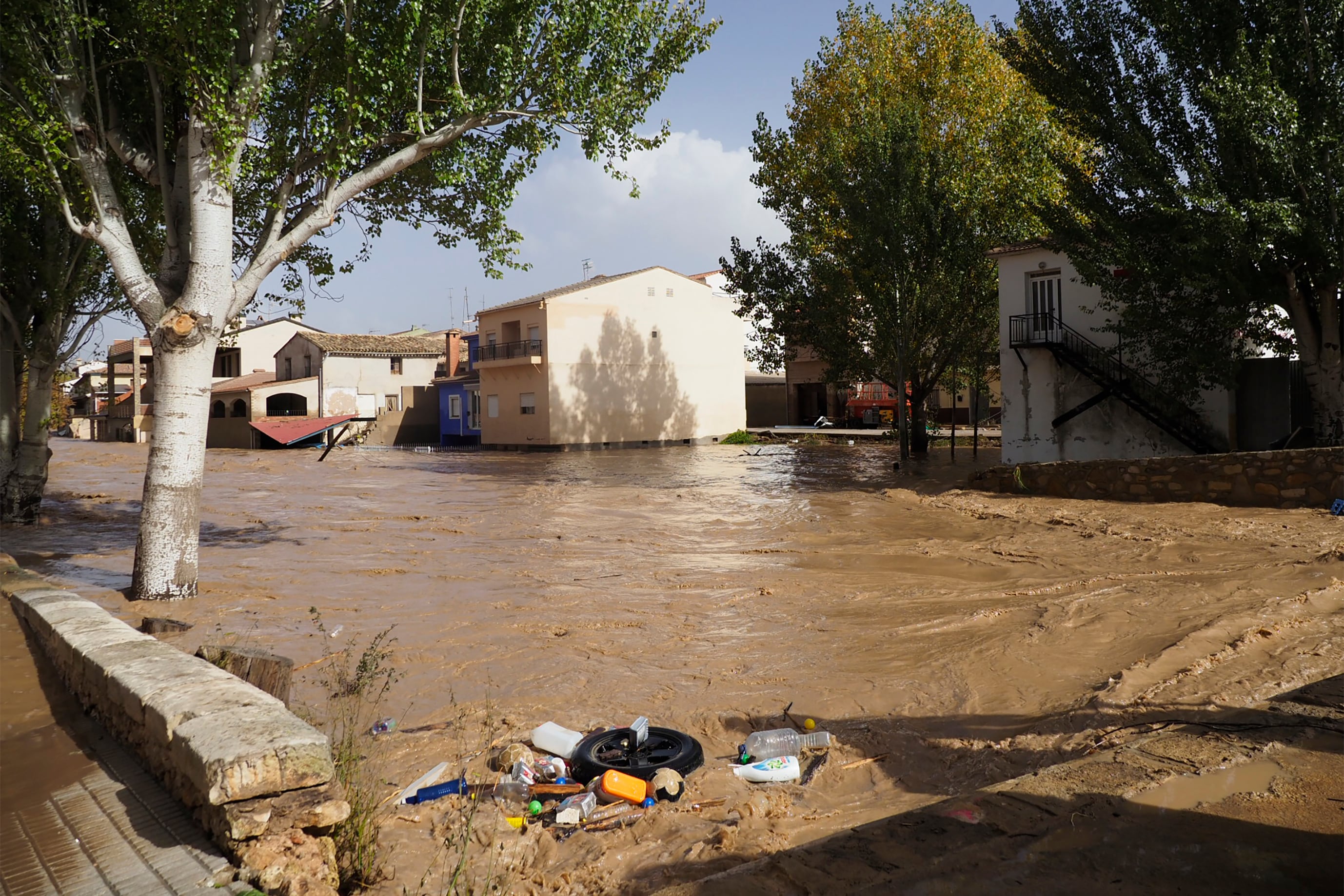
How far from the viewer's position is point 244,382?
5416cm

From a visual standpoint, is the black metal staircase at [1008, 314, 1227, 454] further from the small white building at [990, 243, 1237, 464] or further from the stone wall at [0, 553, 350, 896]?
the stone wall at [0, 553, 350, 896]

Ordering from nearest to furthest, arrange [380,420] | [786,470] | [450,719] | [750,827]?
[750,827], [450,719], [786,470], [380,420]

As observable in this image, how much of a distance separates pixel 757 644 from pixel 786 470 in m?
17.9

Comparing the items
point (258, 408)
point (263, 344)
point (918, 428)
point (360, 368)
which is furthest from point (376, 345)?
point (918, 428)

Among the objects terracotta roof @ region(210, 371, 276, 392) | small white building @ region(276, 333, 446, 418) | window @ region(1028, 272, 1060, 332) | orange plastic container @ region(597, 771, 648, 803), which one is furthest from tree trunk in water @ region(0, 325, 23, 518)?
terracotta roof @ region(210, 371, 276, 392)

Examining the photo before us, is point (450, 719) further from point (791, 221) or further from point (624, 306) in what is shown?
point (624, 306)

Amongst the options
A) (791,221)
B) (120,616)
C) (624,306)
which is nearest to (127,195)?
(120,616)

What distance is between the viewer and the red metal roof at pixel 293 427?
42875mm

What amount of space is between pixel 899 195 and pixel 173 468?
19659 mm

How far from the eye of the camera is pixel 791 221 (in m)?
29.8

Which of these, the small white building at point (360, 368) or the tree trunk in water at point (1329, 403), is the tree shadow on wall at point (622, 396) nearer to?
the small white building at point (360, 368)

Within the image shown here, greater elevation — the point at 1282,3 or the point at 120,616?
the point at 1282,3

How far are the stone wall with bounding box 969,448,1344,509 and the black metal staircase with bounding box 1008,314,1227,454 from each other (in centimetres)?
442

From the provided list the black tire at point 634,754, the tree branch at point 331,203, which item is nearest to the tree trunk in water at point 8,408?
the tree branch at point 331,203
